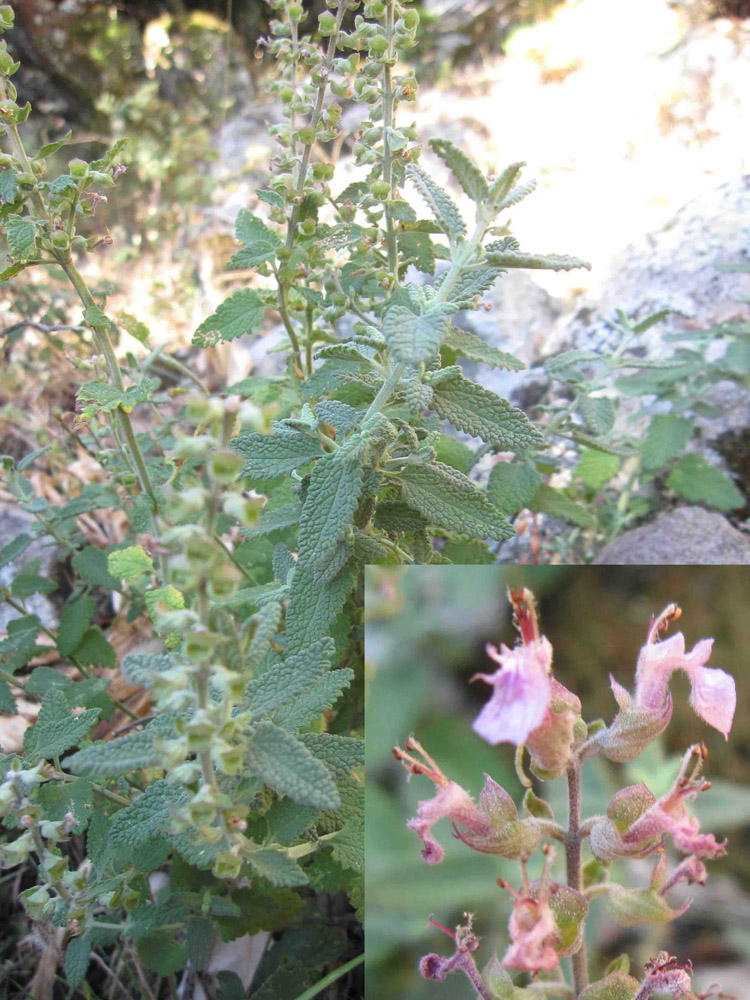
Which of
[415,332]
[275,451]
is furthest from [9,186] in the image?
[415,332]

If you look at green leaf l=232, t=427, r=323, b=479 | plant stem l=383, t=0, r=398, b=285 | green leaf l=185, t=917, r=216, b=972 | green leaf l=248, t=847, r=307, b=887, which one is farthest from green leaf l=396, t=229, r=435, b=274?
green leaf l=185, t=917, r=216, b=972

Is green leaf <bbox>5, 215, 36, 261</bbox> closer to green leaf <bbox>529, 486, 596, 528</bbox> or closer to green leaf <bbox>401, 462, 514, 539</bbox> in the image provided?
green leaf <bbox>401, 462, 514, 539</bbox>

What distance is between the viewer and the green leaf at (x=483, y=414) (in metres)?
0.92

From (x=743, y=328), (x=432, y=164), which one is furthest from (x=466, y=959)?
(x=432, y=164)

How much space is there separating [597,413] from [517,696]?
91cm

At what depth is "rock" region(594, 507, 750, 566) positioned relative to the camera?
1.55 m

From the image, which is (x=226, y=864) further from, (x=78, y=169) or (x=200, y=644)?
(x=78, y=169)

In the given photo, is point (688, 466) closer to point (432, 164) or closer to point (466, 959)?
point (466, 959)

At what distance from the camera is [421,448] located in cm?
97

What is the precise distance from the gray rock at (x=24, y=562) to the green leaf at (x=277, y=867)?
3.77 feet

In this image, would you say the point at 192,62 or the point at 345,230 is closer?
the point at 345,230

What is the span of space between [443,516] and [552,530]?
1037mm

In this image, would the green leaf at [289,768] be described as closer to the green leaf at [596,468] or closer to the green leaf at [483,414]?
the green leaf at [483,414]

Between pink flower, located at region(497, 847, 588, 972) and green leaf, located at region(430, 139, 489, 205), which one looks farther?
green leaf, located at region(430, 139, 489, 205)
